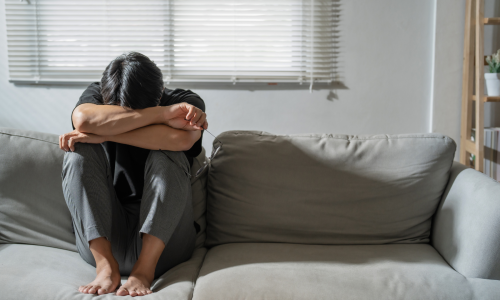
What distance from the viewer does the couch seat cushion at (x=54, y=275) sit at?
0.98 meters

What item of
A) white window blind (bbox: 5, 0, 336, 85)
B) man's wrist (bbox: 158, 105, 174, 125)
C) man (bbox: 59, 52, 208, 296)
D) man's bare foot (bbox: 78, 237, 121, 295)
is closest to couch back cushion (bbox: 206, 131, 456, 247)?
man (bbox: 59, 52, 208, 296)

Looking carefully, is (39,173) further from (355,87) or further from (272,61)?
(355,87)

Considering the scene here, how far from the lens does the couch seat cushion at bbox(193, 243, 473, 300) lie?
1.00 m

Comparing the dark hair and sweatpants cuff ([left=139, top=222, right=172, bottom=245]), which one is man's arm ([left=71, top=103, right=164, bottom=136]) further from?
sweatpants cuff ([left=139, top=222, right=172, bottom=245])

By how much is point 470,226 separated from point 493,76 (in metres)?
1.23

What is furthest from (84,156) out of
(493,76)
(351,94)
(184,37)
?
(493,76)

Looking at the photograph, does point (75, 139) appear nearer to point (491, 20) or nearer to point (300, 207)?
point (300, 207)

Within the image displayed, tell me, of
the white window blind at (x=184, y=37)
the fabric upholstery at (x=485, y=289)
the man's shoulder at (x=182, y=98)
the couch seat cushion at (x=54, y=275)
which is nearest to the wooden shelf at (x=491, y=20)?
the white window blind at (x=184, y=37)

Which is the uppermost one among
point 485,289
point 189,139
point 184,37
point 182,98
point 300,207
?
point 184,37

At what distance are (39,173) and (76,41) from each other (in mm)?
1288

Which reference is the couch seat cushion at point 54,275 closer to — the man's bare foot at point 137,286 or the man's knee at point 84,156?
the man's bare foot at point 137,286

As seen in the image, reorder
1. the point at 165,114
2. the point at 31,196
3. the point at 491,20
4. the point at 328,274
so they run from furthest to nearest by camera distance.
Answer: the point at 491,20, the point at 31,196, the point at 165,114, the point at 328,274

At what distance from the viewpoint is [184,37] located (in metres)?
2.29

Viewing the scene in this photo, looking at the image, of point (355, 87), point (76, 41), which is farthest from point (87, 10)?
point (355, 87)
